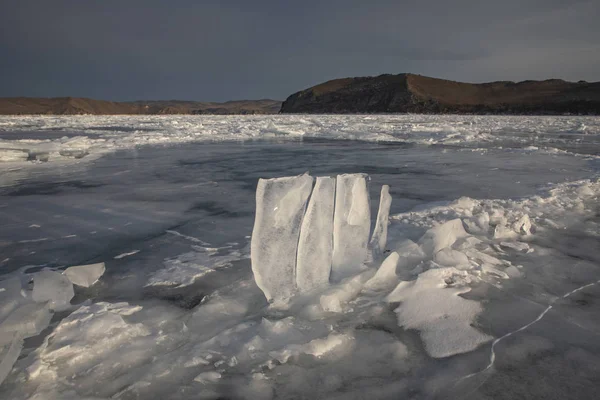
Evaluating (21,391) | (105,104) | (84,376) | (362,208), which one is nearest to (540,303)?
(362,208)

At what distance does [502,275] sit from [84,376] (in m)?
1.84

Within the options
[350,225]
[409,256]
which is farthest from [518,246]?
[350,225]

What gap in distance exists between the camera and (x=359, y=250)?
1.87m

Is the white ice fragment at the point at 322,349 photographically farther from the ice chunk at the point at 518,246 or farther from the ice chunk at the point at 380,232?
the ice chunk at the point at 518,246

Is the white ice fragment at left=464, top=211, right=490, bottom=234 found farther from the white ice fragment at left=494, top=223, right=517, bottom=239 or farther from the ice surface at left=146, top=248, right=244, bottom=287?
the ice surface at left=146, top=248, right=244, bottom=287

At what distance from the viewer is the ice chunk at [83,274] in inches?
71.1

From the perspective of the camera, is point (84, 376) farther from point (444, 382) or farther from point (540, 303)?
point (540, 303)

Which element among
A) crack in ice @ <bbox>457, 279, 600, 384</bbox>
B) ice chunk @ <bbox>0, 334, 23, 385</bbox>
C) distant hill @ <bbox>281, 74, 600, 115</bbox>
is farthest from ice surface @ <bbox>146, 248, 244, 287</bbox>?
distant hill @ <bbox>281, 74, 600, 115</bbox>

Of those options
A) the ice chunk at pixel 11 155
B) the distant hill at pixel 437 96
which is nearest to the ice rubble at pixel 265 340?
the ice chunk at pixel 11 155

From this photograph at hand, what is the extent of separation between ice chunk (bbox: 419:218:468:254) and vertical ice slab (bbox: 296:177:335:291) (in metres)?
0.67

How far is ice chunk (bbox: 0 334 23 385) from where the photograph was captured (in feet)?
3.76

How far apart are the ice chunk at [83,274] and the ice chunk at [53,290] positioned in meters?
0.11

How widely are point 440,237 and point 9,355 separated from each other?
2.00 meters

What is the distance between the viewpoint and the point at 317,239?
68.9 inches
